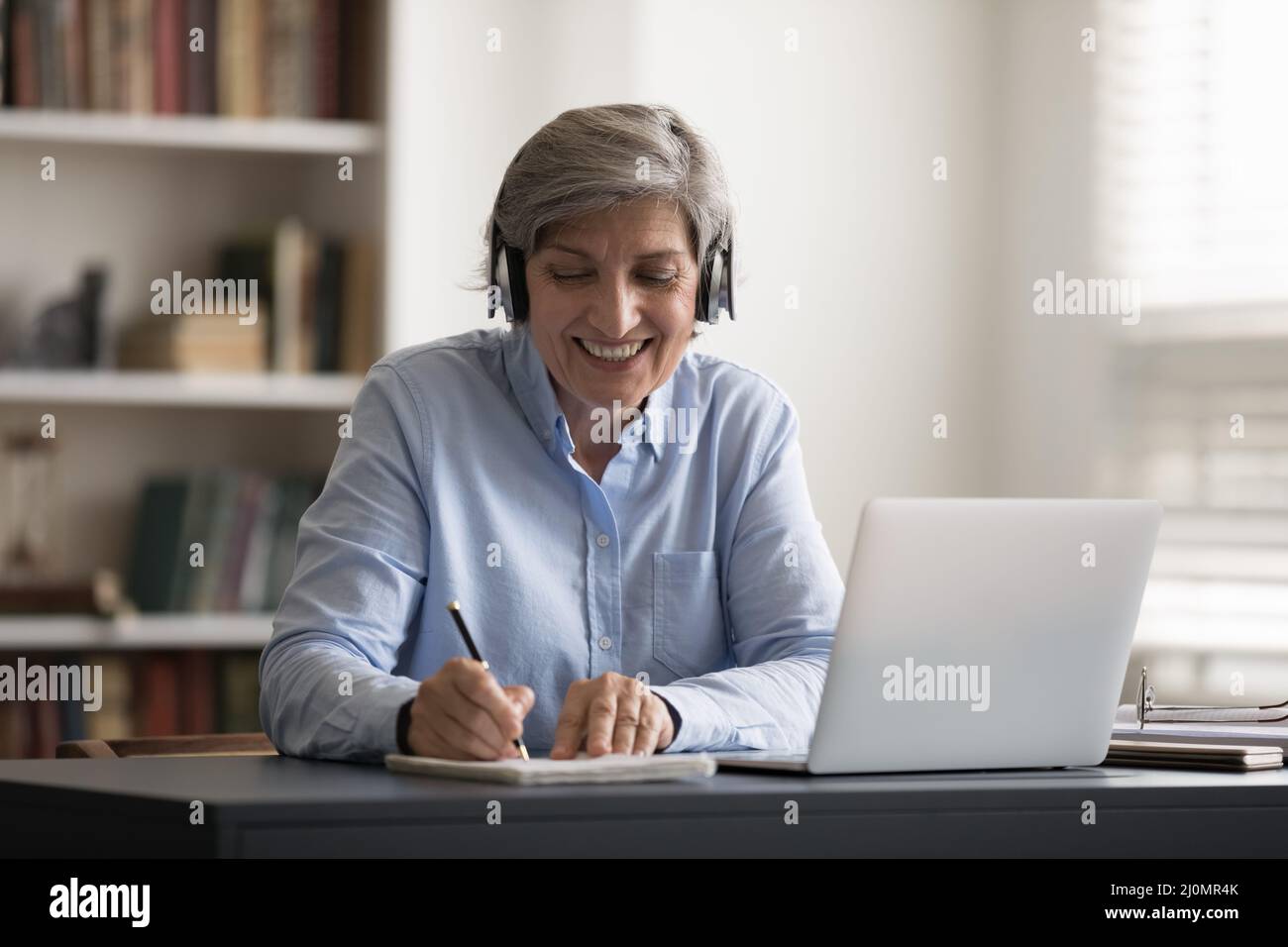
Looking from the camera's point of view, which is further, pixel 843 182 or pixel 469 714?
pixel 843 182

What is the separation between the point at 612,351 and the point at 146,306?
5.12 ft

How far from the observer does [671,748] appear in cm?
134

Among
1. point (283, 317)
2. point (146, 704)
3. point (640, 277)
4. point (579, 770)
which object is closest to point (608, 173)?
point (640, 277)

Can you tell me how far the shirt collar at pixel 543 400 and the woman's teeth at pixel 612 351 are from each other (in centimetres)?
6

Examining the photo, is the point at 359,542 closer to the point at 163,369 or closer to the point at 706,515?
the point at 706,515

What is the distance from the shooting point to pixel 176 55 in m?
2.86

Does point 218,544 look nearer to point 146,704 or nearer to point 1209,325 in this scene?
point 146,704

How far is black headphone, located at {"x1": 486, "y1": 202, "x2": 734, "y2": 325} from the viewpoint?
5.74 feet

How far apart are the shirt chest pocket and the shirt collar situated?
0.42ft

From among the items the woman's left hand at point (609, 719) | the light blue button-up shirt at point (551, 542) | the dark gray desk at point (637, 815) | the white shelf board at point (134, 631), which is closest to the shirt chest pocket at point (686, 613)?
the light blue button-up shirt at point (551, 542)

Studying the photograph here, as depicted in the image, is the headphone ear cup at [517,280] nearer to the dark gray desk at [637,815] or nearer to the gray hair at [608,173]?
the gray hair at [608,173]

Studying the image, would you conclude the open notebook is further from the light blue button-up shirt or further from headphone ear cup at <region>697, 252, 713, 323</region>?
headphone ear cup at <region>697, 252, 713, 323</region>

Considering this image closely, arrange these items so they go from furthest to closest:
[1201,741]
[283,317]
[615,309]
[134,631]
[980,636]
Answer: [283,317] < [134,631] < [615,309] < [1201,741] < [980,636]
